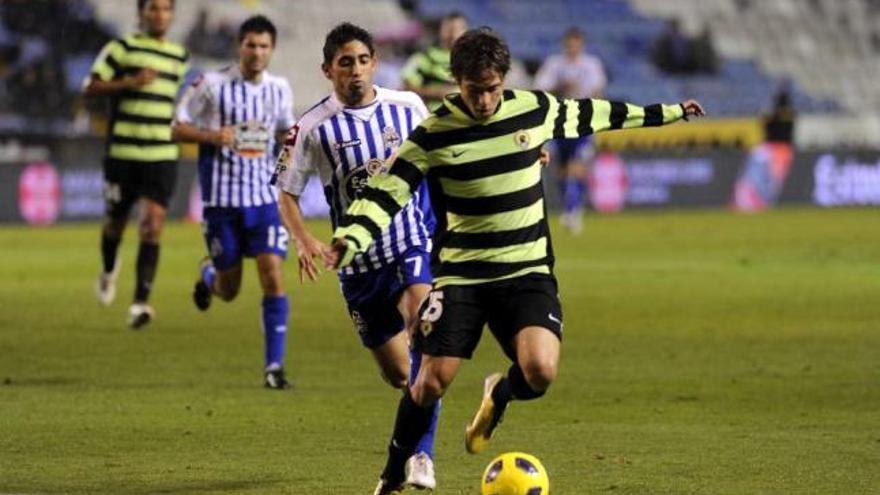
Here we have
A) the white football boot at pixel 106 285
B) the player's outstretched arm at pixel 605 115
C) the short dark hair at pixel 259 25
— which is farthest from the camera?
the white football boot at pixel 106 285

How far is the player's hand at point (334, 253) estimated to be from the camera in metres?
7.65

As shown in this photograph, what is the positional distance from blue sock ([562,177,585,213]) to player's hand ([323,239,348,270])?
20.1m

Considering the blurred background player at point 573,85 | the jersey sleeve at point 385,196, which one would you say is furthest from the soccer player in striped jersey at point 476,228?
the blurred background player at point 573,85

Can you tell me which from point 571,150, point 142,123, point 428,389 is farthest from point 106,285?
point 571,150

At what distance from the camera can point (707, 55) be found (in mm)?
41750

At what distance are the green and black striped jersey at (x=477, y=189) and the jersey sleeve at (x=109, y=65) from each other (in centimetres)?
871

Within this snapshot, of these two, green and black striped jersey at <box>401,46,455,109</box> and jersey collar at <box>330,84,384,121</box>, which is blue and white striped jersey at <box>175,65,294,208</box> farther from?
green and black striped jersey at <box>401,46,455,109</box>

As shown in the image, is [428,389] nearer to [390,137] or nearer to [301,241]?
[301,241]

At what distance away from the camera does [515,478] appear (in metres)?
7.52

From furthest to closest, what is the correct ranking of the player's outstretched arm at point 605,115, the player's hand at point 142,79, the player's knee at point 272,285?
the player's hand at point 142,79 → the player's knee at point 272,285 → the player's outstretched arm at point 605,115

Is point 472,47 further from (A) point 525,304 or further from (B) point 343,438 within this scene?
(B) point 343,438

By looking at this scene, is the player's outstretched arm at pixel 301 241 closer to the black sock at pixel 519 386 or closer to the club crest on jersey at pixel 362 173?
the club crest on jersey at pixel 362 173

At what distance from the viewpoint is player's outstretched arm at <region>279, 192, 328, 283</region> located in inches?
313

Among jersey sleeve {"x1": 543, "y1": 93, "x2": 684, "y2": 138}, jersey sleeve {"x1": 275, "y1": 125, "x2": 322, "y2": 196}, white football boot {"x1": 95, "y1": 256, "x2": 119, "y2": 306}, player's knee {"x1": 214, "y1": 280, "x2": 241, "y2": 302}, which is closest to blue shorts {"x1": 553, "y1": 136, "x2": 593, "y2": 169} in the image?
white football boot {"x1": 95, "y1": 256, "x2": 119, "y2": 306}
